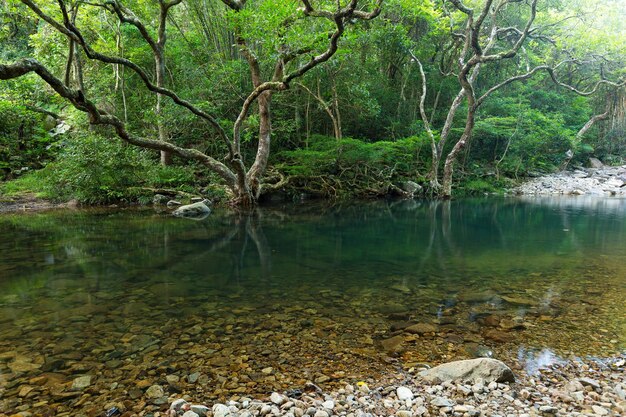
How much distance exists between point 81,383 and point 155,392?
26.4 inches

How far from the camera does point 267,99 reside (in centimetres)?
1549

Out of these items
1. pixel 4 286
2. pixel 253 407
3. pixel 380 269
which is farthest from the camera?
pixel 380 269

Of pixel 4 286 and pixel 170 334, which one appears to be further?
pixel 4 286

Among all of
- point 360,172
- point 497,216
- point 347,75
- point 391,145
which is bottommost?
point 497,216

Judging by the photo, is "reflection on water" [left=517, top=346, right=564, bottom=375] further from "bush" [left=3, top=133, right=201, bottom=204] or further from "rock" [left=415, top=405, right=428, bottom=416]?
"bush" [left=3, top=133, right=201, bottom=204]

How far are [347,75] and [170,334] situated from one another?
17.9 meters

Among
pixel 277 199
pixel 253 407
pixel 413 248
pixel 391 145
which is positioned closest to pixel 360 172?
pixel 391 145

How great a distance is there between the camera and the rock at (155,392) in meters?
2.95

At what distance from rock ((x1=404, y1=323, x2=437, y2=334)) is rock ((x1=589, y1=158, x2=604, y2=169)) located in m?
35.7

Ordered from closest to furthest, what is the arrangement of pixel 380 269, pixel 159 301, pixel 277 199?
1. pixel 159 301
2. pixel 380 269
3. pixel 277 199

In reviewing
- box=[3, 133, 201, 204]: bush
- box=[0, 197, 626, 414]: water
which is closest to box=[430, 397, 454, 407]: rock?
box=[0, 197, 626, 414]: water

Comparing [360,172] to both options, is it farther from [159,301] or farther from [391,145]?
[159,301]

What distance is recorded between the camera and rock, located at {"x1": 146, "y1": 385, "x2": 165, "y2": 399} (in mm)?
2949

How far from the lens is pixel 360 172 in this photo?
2069cm
